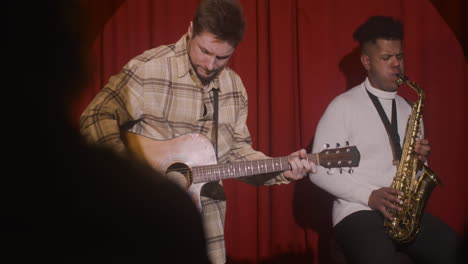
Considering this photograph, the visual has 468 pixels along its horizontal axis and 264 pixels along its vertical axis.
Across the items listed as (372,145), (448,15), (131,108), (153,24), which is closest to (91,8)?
(153,24)

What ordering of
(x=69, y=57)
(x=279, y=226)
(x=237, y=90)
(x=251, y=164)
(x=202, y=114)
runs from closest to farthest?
(x=69, y=57) < (x=251, y=164) < (x=202, y=114) < (x=237, y=90) < (x=279, y=226)

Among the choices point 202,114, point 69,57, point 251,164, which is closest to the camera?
point 69,57

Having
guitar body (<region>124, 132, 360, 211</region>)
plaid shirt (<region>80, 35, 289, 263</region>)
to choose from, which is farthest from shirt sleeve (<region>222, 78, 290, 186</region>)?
guitar body (<region>124, 132, 360, 211</region>)

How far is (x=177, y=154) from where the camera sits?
6.63ft

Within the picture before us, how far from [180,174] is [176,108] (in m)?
0.38

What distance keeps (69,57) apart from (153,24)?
2.00 meters

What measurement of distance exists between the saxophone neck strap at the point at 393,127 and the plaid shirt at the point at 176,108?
73cm

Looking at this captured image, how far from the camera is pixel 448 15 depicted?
2.75 m

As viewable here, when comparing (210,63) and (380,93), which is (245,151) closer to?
(210,63)

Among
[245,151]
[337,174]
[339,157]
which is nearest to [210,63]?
[245,151]

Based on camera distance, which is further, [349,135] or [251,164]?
[349,135]

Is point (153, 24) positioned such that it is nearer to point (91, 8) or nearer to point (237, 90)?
point (91, 8)

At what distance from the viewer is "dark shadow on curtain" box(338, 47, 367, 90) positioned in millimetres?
2605

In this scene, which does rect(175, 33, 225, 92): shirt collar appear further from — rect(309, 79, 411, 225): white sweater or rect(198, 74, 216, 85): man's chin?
rect(309, 79, 411, 225): white sweater
